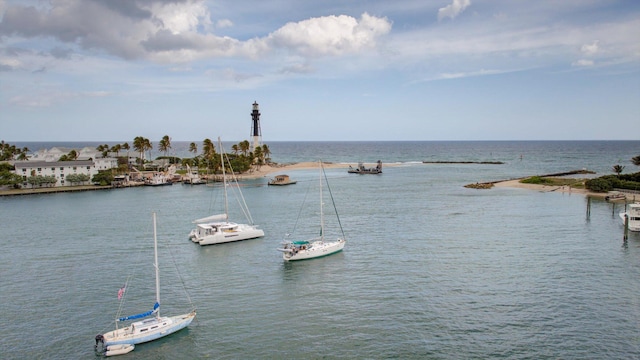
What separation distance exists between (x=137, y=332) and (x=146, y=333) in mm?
539

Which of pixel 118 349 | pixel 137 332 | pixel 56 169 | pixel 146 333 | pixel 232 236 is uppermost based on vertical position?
pixel 56 169

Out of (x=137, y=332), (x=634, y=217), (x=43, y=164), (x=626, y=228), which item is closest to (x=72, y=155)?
(x=43, y=164)

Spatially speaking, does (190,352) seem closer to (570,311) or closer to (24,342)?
(24,342)

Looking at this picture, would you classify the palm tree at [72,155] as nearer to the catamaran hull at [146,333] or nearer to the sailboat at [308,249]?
the sailboat at [308,249]

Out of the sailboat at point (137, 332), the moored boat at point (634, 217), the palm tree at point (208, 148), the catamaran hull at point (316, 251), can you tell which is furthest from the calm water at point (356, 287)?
the palm tree at point (208, 148)

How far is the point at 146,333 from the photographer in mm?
29281

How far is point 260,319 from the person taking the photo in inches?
1278

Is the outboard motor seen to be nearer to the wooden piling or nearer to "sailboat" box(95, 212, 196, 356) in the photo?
"sailboat" box(95, 212, 196, 356)

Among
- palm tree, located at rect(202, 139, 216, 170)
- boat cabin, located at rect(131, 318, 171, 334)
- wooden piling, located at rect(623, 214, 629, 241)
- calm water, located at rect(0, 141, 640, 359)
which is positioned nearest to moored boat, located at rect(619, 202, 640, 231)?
wooden piling, located at rect(623, 214, 629, 241)

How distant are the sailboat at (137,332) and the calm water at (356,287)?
58 cm

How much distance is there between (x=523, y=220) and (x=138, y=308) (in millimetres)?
50111

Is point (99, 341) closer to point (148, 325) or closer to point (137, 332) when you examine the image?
point (137, 332)

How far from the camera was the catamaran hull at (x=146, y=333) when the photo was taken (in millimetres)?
28328

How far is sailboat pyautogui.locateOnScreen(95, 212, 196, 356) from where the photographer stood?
2812cm
